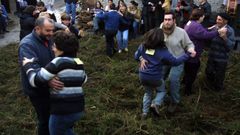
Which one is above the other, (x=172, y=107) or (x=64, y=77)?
(x=64, y=77)

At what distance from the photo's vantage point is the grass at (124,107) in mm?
5344

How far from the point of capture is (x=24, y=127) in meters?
5.45

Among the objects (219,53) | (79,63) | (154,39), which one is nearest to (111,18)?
(219,53)

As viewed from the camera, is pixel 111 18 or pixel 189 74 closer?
pixel 189 74

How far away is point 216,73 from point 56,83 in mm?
4073

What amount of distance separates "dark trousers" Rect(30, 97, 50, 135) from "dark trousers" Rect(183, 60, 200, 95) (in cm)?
303

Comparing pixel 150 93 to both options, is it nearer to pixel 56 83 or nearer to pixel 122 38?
pixel 56 83

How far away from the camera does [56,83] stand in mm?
3627

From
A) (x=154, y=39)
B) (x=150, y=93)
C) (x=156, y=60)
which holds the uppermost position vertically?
(x=154, y=39)

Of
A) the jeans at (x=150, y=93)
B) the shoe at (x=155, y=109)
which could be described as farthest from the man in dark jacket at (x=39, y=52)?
the shoe at (x=155, y=109)

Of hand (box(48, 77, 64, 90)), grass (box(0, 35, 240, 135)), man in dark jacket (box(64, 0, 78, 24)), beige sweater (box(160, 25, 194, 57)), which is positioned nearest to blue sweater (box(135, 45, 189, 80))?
beige sweater (box(160, 25, 194, 57))

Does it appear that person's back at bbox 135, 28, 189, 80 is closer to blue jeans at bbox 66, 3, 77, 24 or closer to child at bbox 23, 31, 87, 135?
child at bbox 23, 31, 87, 135

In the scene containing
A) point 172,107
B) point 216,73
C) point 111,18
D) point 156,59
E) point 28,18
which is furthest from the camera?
point 111,18

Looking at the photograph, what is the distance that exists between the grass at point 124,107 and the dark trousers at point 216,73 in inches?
7.3
